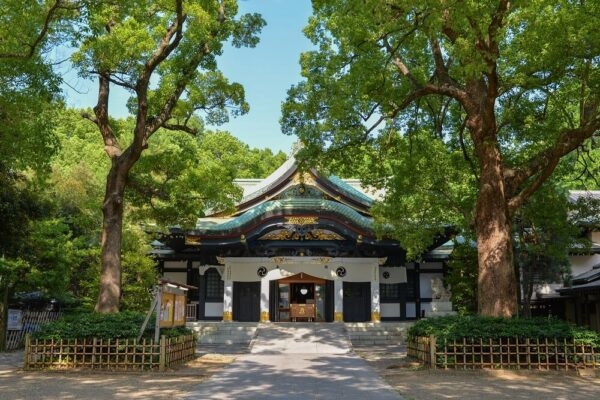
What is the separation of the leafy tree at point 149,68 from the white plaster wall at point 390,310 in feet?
42.1

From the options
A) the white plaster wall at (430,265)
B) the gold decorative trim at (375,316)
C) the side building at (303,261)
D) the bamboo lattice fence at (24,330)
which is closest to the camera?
the bamboo lattice fence at (24,330)

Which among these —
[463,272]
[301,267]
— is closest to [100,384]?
[301,267]

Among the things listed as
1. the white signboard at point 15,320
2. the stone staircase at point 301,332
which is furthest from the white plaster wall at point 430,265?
the white signboard at point 15,320

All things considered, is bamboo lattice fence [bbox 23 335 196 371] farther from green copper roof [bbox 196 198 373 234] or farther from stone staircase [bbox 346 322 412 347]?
green copper roof [bbox 196 198 373 234]

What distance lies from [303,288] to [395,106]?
12453 millimetres

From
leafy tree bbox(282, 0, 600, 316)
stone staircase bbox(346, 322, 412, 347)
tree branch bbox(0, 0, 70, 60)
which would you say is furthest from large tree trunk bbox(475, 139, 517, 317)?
tree branch bbox(0, 0, 70, 60)

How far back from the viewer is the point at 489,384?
34.8 ft

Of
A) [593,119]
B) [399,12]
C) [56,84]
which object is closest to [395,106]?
[399,12]

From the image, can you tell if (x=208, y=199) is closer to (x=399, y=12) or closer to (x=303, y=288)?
(x=399, y=12)

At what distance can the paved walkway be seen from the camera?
378 inches

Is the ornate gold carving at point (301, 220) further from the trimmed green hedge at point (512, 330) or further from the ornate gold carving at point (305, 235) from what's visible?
the trimmed green hedge at point (512, 330)

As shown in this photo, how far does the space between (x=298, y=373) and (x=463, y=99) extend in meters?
7.83

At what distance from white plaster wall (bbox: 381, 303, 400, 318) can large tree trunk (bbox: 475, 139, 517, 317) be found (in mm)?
11878

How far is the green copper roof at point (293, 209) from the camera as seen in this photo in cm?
2217
